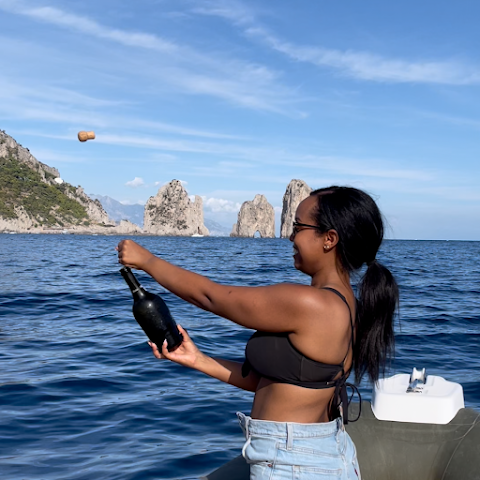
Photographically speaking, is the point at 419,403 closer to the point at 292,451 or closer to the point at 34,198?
the point at 292,451

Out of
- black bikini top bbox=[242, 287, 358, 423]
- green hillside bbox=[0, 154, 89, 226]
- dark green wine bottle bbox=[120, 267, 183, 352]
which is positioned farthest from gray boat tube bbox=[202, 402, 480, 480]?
green hillside bbox=[0, 154, 89, 226]

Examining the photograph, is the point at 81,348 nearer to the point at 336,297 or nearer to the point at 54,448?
the point at 54,448

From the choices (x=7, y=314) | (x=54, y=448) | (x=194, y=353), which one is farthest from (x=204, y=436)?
(x=7, y=314)

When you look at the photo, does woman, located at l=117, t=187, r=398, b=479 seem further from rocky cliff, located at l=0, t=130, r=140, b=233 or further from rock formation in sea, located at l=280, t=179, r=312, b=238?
rock formation in sea, located at l=280, t=179, r=312, b=238

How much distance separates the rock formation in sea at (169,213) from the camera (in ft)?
585

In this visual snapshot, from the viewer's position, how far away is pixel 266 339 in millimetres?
2197

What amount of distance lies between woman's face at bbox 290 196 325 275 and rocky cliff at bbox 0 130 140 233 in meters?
148

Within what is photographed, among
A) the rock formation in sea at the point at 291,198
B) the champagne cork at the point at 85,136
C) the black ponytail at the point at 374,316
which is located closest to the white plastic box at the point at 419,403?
the black ponytail at the point at 374,316

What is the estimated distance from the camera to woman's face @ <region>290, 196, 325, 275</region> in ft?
7.84

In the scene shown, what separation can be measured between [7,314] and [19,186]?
16141cm

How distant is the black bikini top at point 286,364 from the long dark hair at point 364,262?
0.22 meters

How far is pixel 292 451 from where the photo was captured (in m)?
2.17

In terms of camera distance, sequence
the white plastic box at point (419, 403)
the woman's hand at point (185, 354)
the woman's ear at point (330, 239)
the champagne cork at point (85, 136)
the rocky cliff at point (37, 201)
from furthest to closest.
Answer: the rocky cliff at point (37, 201) < the champagne cork at point (85, 136) < the white plastic box at point (419, 403) < the woman's hand at point (185, 354) < the woman's ear at point (330, 239)

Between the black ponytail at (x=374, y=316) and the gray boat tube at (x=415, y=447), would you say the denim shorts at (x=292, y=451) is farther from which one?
the gray boat tube at (x=415, y=447)
